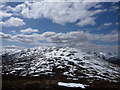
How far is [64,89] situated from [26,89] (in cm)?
1560

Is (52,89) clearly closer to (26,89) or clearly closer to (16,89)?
(26,89)

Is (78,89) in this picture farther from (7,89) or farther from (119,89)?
(7,89)

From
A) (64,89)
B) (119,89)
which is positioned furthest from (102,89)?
(64,89)

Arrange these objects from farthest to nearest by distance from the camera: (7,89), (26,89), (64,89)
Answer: (64,89), (26,89), (7,89)

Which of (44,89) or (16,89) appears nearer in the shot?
(16,89)

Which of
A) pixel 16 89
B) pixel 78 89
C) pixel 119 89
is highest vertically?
pixel 16 89

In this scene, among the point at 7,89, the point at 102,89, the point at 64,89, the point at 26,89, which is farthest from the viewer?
the point at 102,89

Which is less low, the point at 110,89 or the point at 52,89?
the point at 52,89

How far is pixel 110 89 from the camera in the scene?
5941 centimetres

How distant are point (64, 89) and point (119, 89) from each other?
95.2ft

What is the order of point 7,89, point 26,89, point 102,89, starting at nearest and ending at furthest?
point 7,89, point 26,89, point 102,89

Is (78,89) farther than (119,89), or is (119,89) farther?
(119,89)

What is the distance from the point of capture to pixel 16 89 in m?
45.3

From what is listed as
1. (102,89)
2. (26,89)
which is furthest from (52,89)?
(102,89)
